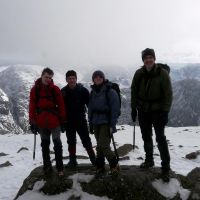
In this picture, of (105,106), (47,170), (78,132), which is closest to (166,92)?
(105,106)

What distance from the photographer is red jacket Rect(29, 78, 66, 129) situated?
1185cm

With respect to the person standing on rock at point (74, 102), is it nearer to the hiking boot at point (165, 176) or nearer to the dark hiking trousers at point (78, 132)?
the dark hiking trousers at point (78, 132)

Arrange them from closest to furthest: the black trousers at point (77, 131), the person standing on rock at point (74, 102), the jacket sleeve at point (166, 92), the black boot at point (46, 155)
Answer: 1. the jacket sleeve at point (166, 92)
2. the black boot at point (46, 155)
3. the person standing on rock at point (74, 102)
4. the black trousers at point (77, 131)

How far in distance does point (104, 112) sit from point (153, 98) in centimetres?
164

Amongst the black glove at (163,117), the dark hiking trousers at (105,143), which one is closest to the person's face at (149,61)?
the black glove at (163,117)

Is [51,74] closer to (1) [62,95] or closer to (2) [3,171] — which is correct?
(1) [62,95]

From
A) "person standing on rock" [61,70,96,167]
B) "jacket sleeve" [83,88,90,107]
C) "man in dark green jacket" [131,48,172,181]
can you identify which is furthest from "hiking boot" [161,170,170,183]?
Answer: "jacket sleeve" [83,88,90,107]

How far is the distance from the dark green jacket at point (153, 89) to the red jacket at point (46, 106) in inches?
104

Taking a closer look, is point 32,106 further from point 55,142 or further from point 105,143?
point 105,143

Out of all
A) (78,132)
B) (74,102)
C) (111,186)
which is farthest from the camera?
(78,132)

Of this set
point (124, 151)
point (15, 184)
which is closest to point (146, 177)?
point (15, 184)

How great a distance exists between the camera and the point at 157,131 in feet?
38.1

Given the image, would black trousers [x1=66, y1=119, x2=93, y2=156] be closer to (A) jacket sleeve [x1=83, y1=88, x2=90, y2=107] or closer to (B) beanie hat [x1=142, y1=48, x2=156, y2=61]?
(A) jacket sleeve [x1=83, y1=88, x2=90, y2=107]

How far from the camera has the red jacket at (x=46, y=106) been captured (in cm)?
1185
